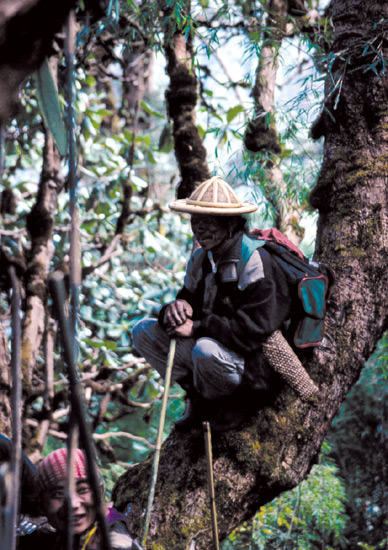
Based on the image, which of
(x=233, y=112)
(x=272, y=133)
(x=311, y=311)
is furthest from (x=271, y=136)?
(x=311, y=311)

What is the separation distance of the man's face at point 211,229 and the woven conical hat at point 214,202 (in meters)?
0.06

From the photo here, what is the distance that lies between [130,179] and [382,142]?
250 cm

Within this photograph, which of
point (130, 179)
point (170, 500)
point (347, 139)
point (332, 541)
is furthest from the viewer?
point (332, 541)

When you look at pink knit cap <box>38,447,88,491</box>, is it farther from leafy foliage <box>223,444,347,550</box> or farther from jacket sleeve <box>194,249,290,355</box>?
leafy foliage <box>223,444,347,550</box>

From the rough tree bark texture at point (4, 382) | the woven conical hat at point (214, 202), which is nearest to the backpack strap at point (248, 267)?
the woven conical hat at point (214, 202)

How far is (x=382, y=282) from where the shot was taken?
9.55 ft

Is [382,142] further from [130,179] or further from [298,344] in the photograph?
[130,179]

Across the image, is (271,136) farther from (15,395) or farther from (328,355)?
(15,395)

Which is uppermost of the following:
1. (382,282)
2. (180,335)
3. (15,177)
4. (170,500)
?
(15,177)

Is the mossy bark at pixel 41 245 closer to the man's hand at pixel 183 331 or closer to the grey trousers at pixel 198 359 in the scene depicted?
the grey trousers at pixel 198 359

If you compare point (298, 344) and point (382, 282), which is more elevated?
point (382, 282)

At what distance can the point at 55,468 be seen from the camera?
1.94 metres

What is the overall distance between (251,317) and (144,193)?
12.8 feet

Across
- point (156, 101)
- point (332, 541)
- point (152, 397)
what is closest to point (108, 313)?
point (152, 397)
